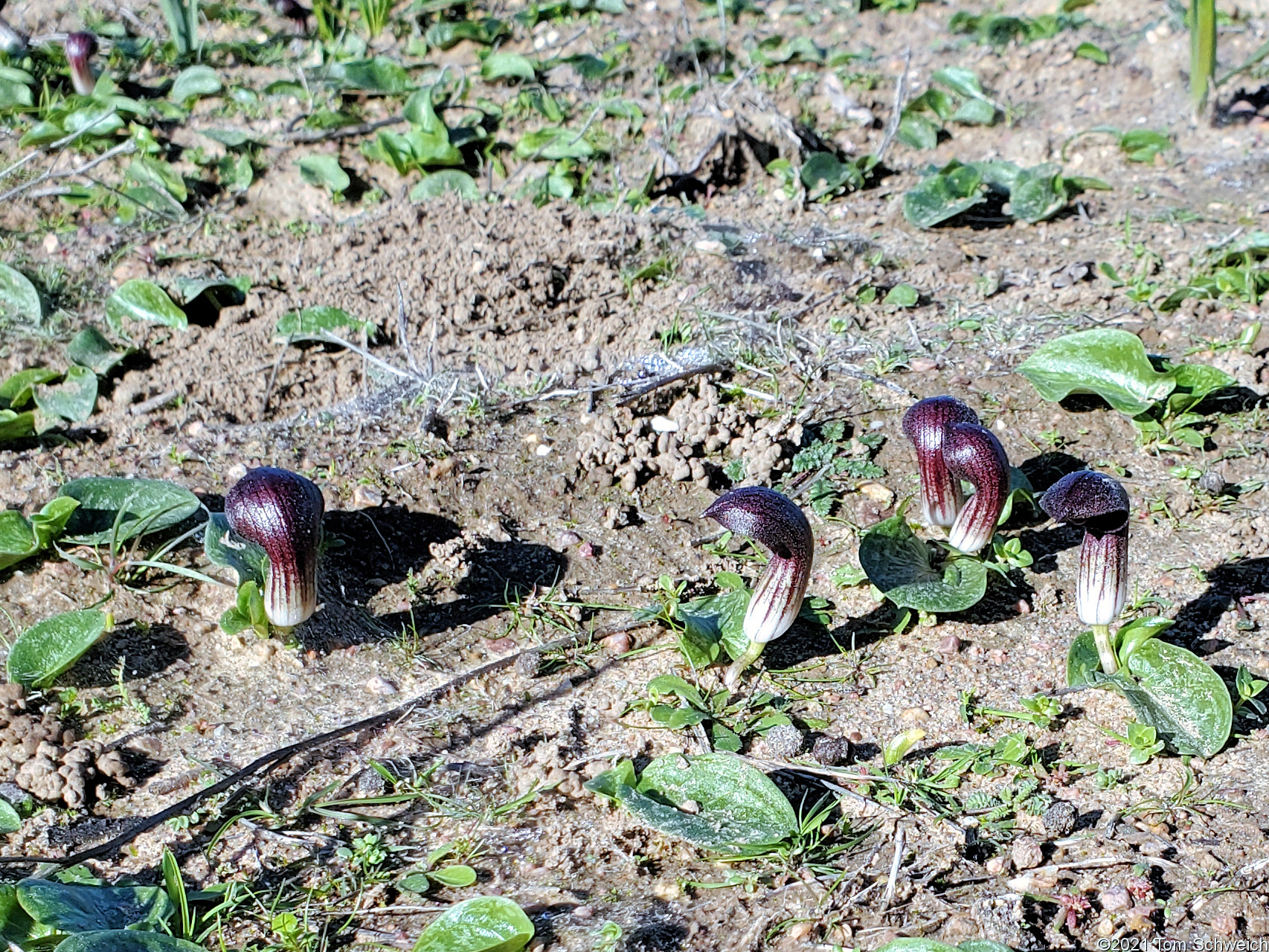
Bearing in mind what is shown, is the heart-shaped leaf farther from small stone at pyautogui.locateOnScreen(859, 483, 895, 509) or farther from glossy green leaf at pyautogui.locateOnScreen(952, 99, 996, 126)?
glossy green leaf at pyautogui.locateOnScreen(952, 99, 996, 126)

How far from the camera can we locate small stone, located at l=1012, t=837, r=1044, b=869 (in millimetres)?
2516

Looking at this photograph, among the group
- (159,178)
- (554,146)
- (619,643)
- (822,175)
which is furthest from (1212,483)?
(159,178)

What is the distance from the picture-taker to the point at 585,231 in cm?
490

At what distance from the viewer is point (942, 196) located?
5.20 meters

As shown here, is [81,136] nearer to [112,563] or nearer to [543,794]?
[112,563]

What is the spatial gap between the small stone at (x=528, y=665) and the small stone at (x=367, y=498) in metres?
0.79

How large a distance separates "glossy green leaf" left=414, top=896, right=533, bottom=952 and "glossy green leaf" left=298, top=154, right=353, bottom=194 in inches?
159

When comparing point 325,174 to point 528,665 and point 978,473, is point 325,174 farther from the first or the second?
point 978,473

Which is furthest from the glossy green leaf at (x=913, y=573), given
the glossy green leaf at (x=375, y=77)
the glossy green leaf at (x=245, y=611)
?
the glossy green leaf at (x=375, y=77)

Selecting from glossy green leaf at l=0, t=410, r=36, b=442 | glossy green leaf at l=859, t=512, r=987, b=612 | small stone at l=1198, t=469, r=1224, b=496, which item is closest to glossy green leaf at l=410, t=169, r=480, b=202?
glossy green leaf at l=0, t=410, r=36, b=442

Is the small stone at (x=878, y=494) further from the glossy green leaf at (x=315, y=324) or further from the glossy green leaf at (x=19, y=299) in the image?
the glossy green leaf at (x=19, y=299)

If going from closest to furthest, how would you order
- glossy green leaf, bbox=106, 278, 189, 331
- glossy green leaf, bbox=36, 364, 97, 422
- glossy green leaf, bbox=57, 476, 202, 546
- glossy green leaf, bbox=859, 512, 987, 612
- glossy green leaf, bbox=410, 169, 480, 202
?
glossy green leaf, bbox=859, 512, 987, 612
glossy green leaf, bbox=57, 476, 202, 546
glossy green leaf, bbox=36, 364, 97, 422
glossy green leaf, bbox=106, 278, 189, 331
glossy green leaf, bbox=410, 169, 480, 202

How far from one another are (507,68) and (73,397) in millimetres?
3311

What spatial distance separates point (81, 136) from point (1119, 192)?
5057 mm
